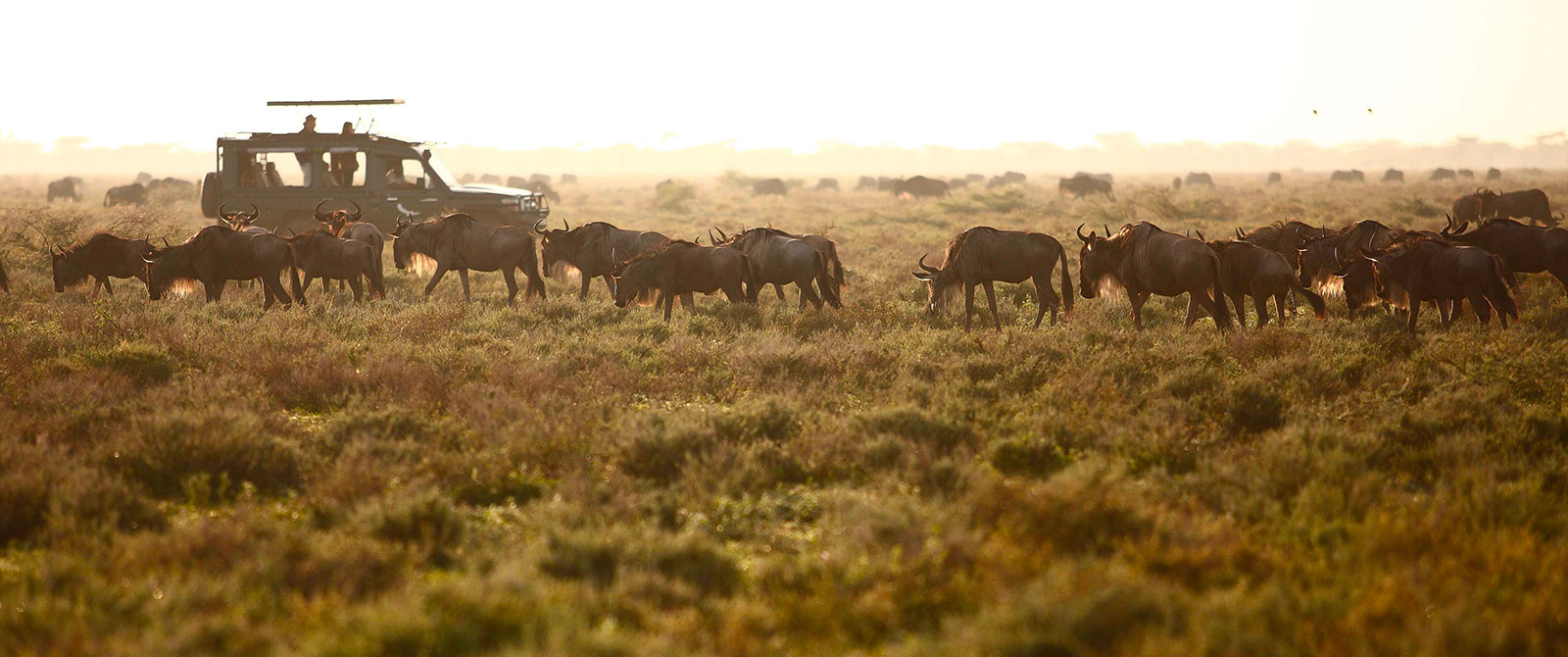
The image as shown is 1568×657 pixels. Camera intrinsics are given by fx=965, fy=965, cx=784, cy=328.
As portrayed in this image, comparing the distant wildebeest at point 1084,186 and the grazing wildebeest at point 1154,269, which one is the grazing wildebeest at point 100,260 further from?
the distant wildebeest at point 1084,186

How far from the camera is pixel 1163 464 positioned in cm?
589

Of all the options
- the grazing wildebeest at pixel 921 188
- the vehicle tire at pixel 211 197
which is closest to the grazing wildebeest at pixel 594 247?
the vehicle tire at pixel 211 197

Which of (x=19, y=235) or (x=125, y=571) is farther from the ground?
(x=19, y=235)

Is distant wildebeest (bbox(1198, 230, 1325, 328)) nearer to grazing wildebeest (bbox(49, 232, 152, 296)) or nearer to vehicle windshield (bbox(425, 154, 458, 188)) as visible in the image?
Answer: vehicle windshield (bbox(425, 154, 458, 188))

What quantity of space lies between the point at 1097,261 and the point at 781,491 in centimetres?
689

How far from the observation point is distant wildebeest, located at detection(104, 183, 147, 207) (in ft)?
100

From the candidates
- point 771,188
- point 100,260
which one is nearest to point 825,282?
point 100,260

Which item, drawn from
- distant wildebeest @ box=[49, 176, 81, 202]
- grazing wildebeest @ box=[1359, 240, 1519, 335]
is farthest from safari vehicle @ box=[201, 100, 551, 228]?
distant wildebeest @ box=[49, 176, 81, 202]

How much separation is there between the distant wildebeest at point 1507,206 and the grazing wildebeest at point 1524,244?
11.5m

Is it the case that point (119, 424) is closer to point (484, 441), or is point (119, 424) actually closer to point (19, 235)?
point (484, 441)

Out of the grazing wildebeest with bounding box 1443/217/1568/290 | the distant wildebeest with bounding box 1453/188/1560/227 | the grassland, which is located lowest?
the grassland

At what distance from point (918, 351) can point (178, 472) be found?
6.01 meters

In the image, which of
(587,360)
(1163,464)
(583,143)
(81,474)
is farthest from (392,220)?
(583,143)

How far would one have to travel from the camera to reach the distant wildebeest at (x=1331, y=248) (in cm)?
1130
